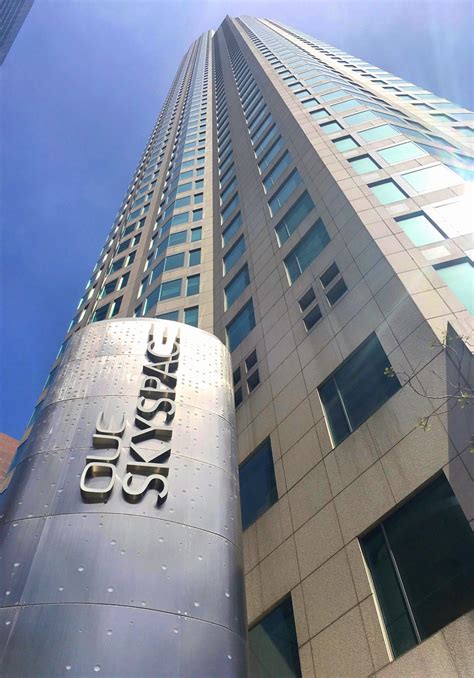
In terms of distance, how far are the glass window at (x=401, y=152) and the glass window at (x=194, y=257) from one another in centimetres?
1368

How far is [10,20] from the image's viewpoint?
177 m

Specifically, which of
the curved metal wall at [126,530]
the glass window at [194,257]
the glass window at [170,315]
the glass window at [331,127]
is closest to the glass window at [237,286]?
the glass window at [170,315]

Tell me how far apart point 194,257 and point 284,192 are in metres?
8.74

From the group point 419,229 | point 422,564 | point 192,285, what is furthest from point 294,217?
point 422,564

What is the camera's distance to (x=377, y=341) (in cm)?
1504

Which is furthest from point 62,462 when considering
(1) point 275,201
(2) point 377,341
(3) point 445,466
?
(1) point 275,201

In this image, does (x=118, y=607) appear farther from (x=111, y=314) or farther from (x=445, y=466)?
(x=111, y=314)

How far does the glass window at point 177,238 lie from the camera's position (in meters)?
36.5

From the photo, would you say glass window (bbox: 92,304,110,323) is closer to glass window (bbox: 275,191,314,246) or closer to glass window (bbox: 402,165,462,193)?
glass window (bbox: 275,191,314,246)

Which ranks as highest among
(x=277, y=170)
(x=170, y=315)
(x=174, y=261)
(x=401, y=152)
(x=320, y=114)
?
(x=320, y=114)

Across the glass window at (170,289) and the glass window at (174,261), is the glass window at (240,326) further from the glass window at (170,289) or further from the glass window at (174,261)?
the glass window at (174,261)

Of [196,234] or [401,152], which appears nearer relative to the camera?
[401,152]

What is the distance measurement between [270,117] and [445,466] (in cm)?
3384

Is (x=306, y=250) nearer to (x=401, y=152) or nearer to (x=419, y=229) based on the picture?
(x=419, y=229)
